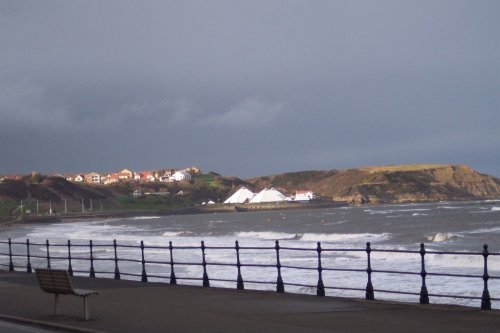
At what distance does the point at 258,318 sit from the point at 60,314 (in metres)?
3.45

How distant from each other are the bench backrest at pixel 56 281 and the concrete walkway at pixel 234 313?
0.50 meters

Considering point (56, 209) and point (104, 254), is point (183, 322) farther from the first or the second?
point (56, 209)

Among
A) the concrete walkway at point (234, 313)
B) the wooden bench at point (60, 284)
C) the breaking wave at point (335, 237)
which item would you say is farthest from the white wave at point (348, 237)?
the wooden bench at point (60, 284)

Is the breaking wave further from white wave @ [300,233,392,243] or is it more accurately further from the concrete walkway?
the concrete walkway

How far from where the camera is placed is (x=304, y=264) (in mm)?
29141

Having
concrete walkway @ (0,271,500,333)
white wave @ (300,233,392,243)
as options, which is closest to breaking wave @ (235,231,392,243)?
white wave @ (300,233,392,243)

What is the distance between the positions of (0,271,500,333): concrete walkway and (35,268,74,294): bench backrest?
503 mm

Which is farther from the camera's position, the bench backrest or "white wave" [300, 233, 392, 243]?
"white wave" [300, 233, 392, 243]

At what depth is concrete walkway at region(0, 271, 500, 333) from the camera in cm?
1151

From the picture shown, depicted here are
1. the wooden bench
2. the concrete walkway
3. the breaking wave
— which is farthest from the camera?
the breaking wave

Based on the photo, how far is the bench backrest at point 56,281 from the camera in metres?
12.4

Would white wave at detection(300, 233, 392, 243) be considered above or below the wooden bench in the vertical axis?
below

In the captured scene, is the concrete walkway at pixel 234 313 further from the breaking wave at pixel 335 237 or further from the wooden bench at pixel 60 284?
the breaking wave at pixel 335 237

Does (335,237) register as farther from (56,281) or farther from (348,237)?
(56,281)
